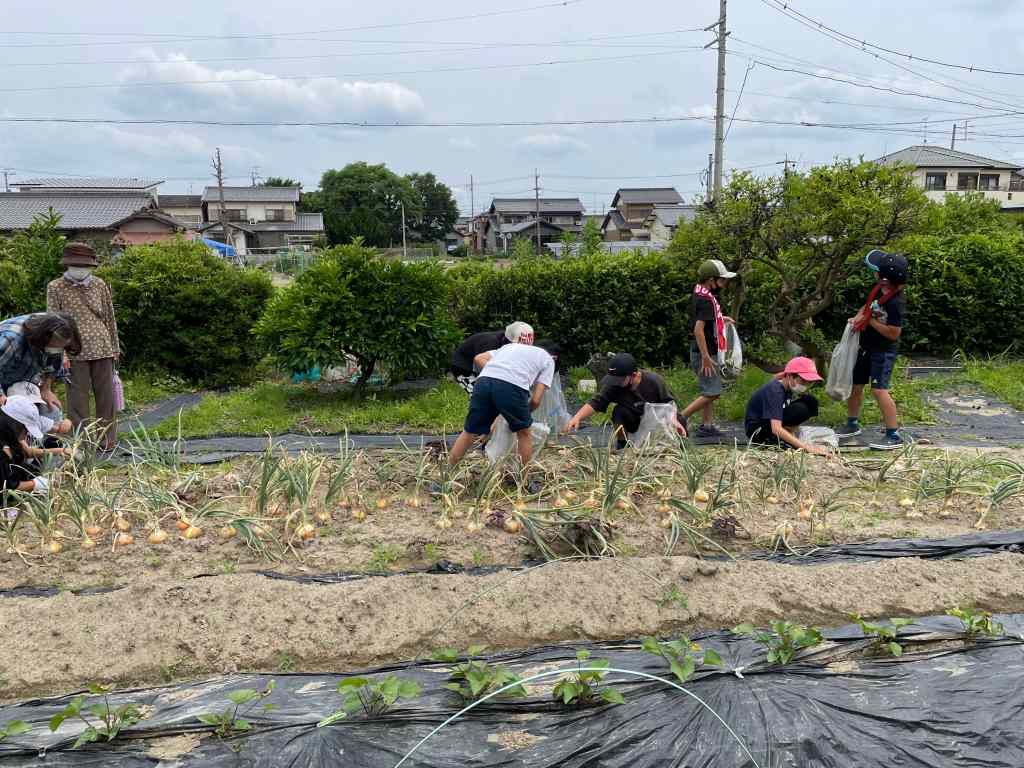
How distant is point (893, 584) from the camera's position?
10.8 ft

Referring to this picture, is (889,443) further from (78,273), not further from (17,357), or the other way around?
(78,273)

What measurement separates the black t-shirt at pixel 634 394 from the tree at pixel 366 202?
4892cm

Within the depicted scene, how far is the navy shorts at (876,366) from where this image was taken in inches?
230

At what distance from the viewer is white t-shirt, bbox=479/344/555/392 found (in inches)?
178

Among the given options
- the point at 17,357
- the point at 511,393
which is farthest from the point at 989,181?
the point at 17,357

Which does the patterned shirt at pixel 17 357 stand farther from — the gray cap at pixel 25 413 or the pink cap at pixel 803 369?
the pink cap at pixel 803 369

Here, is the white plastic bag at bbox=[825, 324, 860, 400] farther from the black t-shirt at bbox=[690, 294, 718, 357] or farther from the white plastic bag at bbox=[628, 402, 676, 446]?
the white plastic bag at bbox=[628, 402, 676, 446]

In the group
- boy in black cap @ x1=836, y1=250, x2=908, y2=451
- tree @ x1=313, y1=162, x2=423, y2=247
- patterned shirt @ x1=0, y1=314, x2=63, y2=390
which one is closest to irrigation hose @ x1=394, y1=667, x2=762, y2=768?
patterned shirt @ x1=0, y1=314, x2=63, y2=390

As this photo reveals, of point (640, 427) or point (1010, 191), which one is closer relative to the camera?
point (640, 427)

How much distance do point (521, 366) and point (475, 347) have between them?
3.37 feet

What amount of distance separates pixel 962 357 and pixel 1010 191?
142 ft

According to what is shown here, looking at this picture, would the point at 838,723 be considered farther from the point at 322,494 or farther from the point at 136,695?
the point at 322,494

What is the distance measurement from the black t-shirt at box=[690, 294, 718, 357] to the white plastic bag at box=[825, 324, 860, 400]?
3.30 ft

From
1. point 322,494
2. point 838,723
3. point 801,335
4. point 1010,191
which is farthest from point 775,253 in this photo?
point 1010,191
